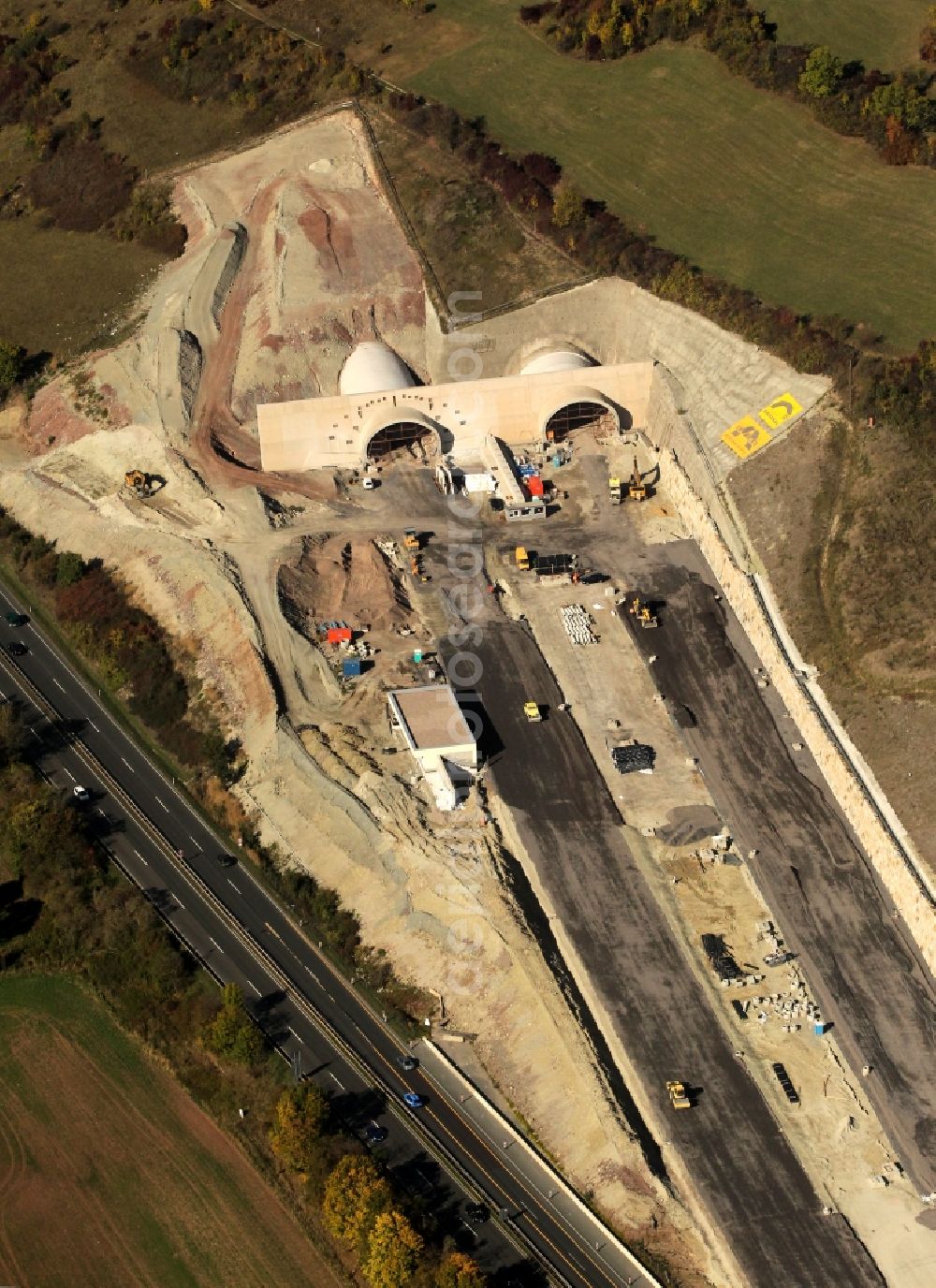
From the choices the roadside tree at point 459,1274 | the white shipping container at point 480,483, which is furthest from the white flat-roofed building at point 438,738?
the roadside tree at point 459,1274

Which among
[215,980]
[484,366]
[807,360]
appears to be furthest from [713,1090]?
[484,366]

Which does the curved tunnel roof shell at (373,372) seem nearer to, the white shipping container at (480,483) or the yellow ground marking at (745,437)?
the white shipping container at (480,483)

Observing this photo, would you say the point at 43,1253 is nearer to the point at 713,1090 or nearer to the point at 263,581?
the point at 713,1090

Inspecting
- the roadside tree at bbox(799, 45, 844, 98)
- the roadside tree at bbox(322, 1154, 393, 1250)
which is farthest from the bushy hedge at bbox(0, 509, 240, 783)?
the roadside tree at bbox(799, 45, 844, 98)

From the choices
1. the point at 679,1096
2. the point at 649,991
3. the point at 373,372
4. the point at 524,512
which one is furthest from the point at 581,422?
the point at 679,1096

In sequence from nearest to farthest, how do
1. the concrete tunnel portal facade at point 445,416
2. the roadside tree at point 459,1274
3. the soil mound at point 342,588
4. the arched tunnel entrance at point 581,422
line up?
the roadside tree at point 459,1274 → the soil mound at point 342,588 → the concrete tunnel portal facade at point 445,416 → the arched tunnel entrance at point 581,422

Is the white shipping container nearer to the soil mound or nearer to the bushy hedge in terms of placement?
the soil mound
